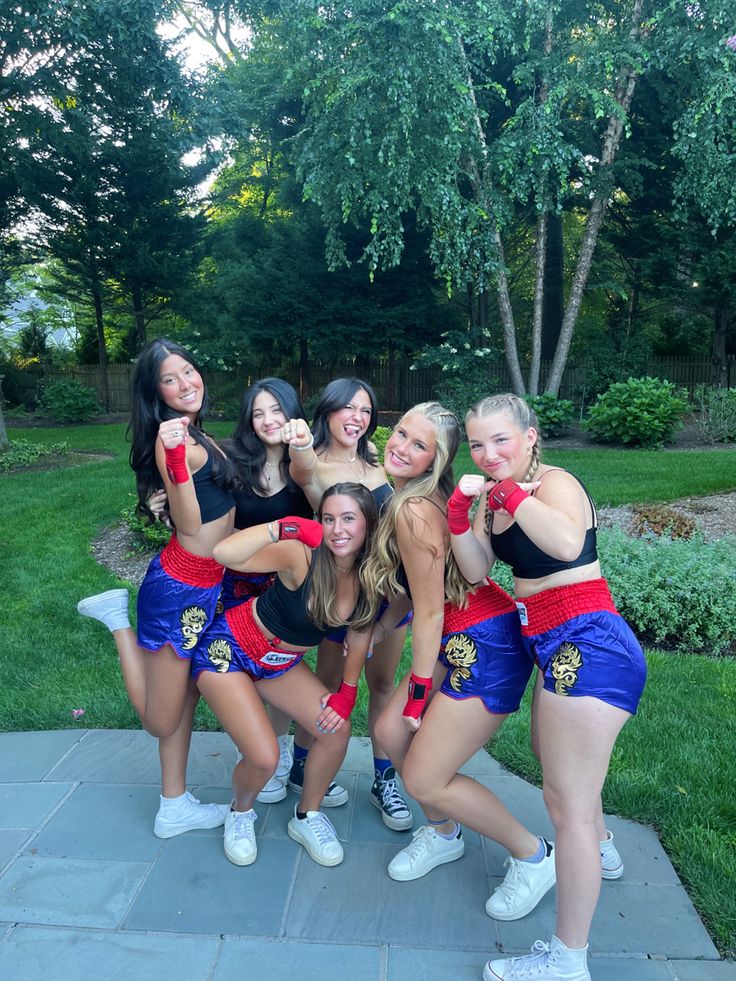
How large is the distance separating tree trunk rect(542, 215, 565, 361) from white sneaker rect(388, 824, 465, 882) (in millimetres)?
17132

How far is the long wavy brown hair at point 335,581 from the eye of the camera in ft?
7.73

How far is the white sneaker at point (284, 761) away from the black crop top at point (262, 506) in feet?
3.55

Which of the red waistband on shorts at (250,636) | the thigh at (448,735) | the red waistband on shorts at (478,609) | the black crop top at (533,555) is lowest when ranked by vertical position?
the thigh at (448,735)

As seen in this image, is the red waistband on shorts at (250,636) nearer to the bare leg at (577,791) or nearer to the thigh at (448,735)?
the thigh at (448,735)

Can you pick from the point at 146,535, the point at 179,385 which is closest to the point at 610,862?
the point at 179,385

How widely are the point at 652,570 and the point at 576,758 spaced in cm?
306

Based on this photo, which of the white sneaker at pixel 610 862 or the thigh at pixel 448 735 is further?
the white sneaker at pixel 610 862

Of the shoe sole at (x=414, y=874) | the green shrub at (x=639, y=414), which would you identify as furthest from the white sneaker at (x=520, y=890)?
the green shrub at (x=639, y=414)

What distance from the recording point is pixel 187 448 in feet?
8.02

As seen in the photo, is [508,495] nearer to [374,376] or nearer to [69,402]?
[69,402]

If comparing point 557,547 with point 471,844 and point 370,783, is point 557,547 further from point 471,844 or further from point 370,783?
point 370,783

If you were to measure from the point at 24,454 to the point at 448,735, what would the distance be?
10.5 metres

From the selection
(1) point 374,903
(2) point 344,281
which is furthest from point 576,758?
(2) point 344,281

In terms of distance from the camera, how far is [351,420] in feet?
8.96
